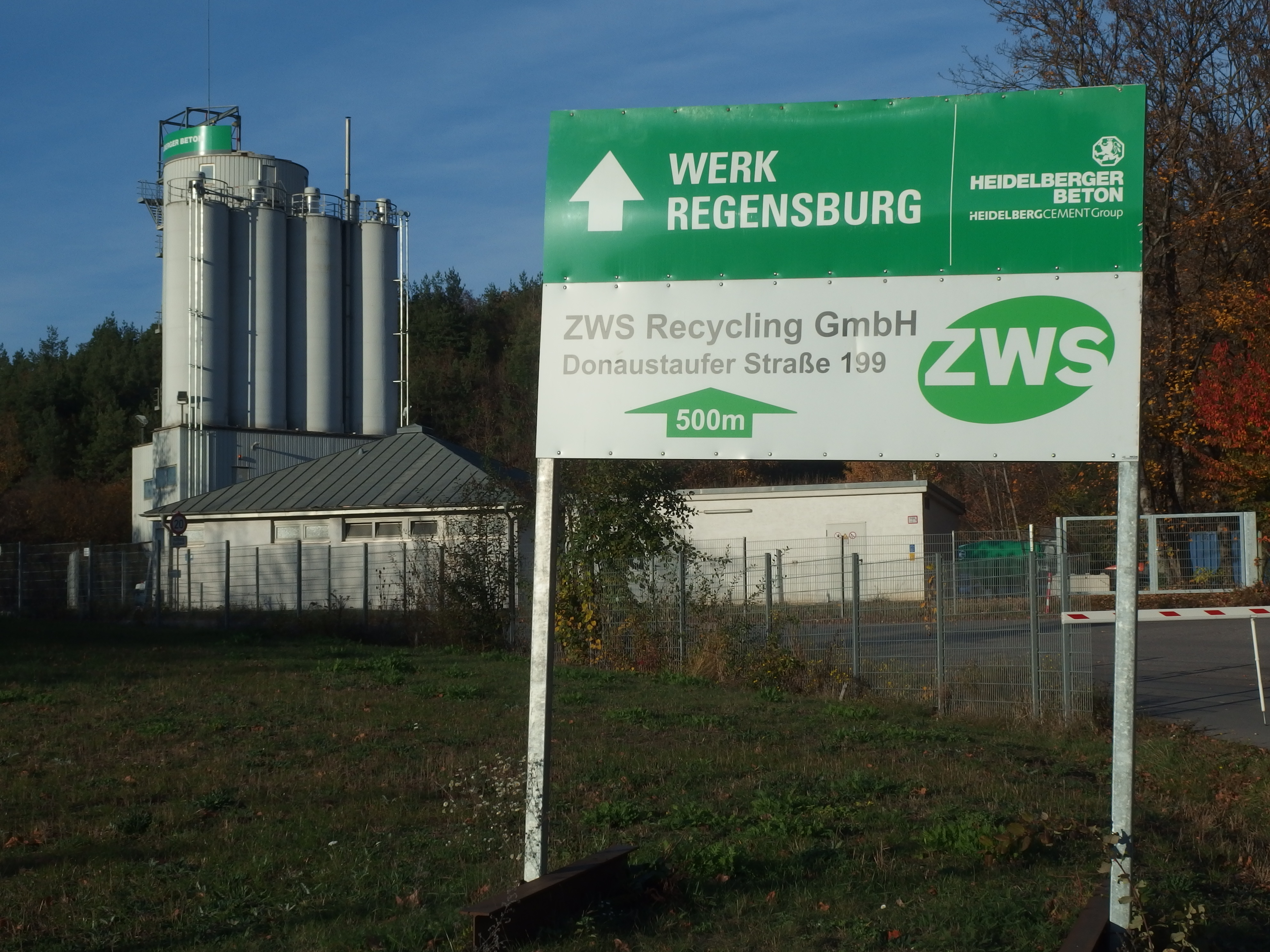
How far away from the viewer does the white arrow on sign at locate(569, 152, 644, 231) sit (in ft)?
17.4

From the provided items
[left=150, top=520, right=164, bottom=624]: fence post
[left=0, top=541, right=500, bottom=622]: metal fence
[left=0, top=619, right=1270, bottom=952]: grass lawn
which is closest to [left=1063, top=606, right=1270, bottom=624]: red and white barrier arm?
[left=0, top=619, right=1270, bottom=952]: grass lawn

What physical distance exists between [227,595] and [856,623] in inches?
579

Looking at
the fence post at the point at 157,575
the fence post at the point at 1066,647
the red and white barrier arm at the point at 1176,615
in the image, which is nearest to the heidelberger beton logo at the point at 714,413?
the red and white barrier arm at the point at 1176,615

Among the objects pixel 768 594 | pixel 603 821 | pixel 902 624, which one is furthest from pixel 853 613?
pixel 603 821

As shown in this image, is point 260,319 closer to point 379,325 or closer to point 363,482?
point 379,325

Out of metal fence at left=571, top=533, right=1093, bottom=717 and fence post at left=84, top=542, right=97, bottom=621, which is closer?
metal fence at left=571, top=533, right=1093, bottom=717

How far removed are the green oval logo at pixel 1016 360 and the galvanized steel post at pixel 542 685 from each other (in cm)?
163

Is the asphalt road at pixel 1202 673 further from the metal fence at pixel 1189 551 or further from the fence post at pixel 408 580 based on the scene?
the fence post at pixel 408 580

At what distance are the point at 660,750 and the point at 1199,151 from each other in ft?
85.5

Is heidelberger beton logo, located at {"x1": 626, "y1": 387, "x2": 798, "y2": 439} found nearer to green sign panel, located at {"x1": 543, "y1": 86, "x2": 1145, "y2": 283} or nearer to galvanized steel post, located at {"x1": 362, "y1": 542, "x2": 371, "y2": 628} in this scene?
green sign panel, located at {"x1": 543, "y1": 86, "x2": 1145, "y2": 283}

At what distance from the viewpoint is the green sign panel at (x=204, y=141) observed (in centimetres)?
4506

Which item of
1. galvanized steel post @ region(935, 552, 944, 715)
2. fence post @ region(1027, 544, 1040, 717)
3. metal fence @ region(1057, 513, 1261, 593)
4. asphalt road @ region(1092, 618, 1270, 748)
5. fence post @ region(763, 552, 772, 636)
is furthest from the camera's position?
metal fence @ region(1057, 513, 1261, 593)

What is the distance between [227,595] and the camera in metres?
24.1

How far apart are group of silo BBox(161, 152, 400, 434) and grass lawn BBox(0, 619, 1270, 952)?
101 feet
